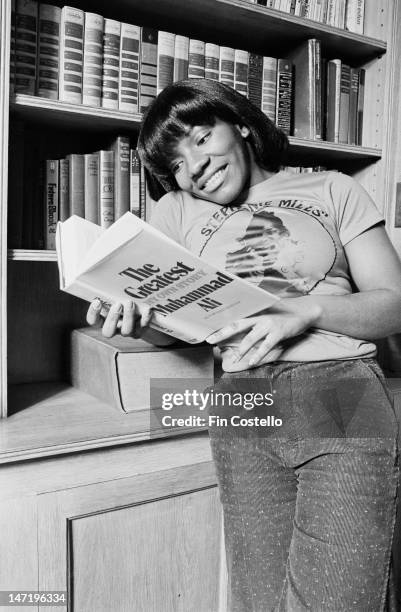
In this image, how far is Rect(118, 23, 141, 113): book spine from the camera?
4.00ft

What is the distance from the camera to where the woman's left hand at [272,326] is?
834mm

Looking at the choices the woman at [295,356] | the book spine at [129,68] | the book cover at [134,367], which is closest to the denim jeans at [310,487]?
the woman at [295,356]

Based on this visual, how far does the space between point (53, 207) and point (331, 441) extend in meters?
0.78

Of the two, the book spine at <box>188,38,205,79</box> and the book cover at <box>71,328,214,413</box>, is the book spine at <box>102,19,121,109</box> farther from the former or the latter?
the book cover at <box>71,328,214,413</box>

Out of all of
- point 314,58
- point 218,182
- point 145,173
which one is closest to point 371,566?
point 218,182

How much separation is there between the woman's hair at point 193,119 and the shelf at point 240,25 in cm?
38

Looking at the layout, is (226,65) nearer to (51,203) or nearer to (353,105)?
(353,105)

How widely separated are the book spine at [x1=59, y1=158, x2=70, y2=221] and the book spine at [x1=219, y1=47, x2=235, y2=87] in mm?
443

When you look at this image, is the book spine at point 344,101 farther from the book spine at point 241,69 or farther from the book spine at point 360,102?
the book spine at point 241,69

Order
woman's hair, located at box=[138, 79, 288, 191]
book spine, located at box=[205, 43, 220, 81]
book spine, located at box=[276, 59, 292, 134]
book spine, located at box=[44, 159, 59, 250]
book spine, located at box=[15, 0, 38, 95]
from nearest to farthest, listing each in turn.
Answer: woman's hair, located at box=[138, 79, 288, 191] → book spine, located at box=[15, 0, 38, 95] → book spine, located at box=[44, 159, 59, 250] → book spine, located at box=[205, 43, 220, 81] → book spine, located at box=[276, 59, 292, 134]

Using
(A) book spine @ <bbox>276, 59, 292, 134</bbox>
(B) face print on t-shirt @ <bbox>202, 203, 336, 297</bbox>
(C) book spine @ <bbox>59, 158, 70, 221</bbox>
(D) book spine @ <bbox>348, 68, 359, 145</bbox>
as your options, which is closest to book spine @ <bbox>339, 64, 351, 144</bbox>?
(D) book spine @ <bbox>348, 68, 359, 145</bbox>

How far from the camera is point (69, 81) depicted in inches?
45.6

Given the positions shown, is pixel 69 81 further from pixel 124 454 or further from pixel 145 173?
pixel 124 454

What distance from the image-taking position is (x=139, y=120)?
3.96 ft
